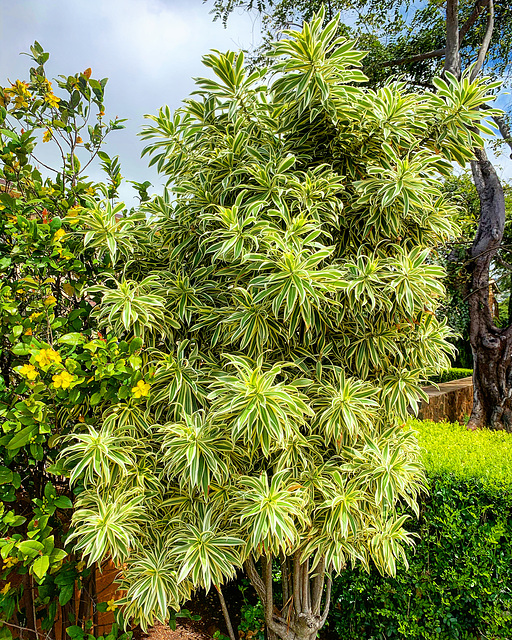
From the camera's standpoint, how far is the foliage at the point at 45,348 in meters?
1.70

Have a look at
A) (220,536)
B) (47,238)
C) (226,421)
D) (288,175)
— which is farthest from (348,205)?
(220,536)

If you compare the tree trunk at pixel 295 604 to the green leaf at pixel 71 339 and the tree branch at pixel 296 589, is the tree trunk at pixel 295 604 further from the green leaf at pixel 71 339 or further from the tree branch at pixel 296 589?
the green leaf at pixel 71 339

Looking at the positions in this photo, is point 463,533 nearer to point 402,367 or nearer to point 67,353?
point 402,367

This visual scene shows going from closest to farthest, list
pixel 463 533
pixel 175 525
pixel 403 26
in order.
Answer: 1. pixel 175 525
2. pixel 463 533
3. pixel 403 26

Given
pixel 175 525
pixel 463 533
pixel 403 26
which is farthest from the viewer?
pixel 403 26

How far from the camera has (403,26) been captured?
744 centimetres

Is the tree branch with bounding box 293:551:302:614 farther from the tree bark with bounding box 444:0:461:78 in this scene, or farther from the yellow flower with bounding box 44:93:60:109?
the tree bark with bounding box 444:0:461:78

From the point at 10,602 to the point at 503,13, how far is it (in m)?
8.92

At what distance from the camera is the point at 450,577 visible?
106 inches

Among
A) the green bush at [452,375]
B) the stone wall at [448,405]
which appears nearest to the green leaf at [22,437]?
the stone wall at [448,405]

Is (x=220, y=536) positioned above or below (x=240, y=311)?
below

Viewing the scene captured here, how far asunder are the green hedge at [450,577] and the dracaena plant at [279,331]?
0.83m

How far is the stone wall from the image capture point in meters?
6.88

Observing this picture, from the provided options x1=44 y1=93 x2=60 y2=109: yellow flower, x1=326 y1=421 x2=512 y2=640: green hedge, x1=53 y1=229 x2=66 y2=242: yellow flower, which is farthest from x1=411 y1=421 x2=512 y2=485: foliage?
x1=44 y1=93 x2=60 y2=109: yellow flower
